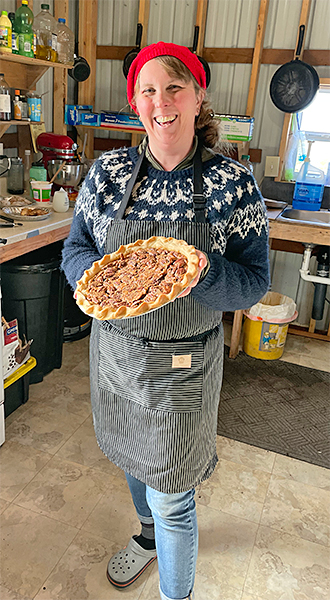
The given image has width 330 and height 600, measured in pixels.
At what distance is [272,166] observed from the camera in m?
3.52

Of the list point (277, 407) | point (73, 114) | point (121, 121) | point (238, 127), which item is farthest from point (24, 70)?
point (277, 407)

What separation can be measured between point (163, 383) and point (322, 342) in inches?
103

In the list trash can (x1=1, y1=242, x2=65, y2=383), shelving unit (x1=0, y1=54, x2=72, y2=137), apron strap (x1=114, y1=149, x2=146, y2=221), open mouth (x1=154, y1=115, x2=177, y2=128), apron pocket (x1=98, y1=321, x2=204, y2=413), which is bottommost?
trash can (x1=1, y1=242, x2=65, y2=383)

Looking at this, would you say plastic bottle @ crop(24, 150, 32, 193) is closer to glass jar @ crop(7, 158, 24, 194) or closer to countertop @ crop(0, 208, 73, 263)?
glass jar @ crop(7, 158, 24, 194)

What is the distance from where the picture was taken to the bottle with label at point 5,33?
2414 millimetres

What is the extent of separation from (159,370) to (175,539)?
20.1 inches

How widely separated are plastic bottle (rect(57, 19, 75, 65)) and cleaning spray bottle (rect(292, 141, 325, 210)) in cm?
178

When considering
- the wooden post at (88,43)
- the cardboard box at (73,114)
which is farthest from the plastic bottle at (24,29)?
the wooden post at (88,43)

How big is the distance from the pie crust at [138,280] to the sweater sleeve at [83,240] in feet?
0.37

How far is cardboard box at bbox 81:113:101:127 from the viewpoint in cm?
351

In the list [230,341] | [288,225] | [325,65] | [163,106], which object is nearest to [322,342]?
[230,341]

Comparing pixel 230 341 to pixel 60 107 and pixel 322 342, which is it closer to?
pixel 322 342

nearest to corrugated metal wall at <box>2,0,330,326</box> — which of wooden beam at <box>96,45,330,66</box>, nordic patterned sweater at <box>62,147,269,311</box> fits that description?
wooden beam at <box>96,45,330,66</box>

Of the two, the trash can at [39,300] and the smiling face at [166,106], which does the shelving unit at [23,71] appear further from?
the smiling face at [166,106]
